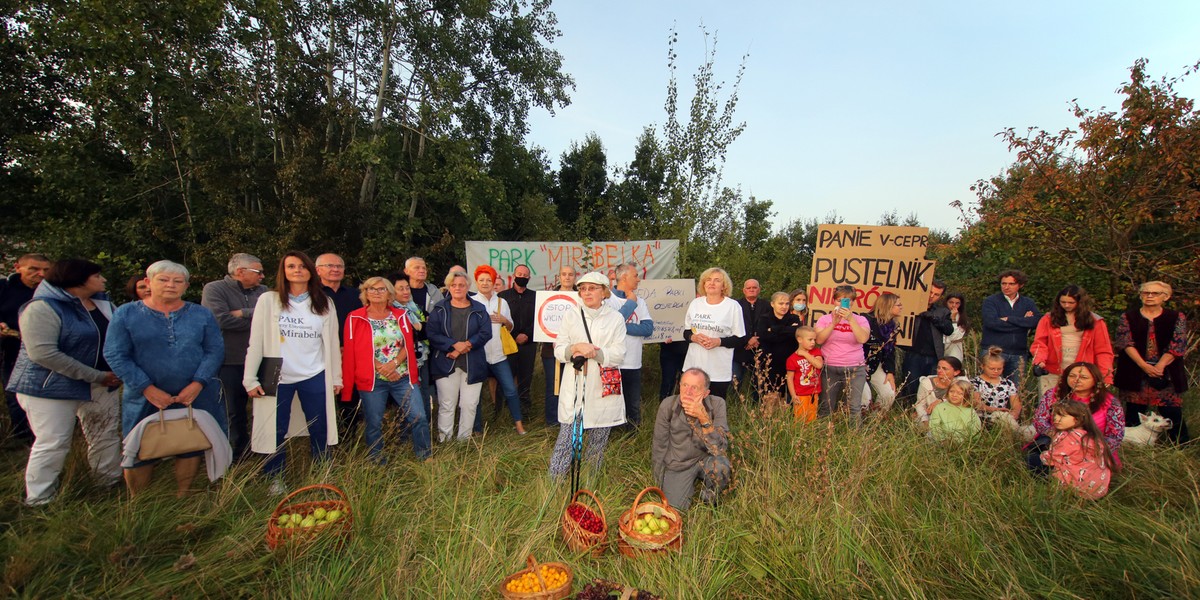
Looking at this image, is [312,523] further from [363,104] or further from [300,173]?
[363,104]

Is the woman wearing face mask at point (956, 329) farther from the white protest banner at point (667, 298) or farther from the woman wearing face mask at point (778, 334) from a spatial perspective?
the white protest banner at point (667, 298)

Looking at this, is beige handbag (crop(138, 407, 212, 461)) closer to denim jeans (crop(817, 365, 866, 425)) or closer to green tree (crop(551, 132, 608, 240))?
denim jeans (crop(817, 365, 866, 425))

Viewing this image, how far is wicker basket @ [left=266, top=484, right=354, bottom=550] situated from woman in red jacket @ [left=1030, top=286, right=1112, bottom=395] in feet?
20.0

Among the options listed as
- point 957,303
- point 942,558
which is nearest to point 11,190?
point 942,558

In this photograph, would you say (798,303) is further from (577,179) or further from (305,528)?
(577,179)

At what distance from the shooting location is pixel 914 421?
4457mm

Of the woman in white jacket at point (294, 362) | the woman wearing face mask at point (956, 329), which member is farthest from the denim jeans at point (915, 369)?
the woman in white jacket at point (294, 362)

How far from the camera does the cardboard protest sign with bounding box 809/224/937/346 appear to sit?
6.22 meters

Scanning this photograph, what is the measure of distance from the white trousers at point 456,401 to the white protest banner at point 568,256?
171 inches

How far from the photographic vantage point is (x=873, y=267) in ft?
21.3

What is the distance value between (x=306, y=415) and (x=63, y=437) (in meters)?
1.38

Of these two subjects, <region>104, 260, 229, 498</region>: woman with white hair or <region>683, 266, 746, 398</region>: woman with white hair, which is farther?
<region>683, 266, 746, 398</region>: woman with white hair

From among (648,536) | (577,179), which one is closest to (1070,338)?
(648,536)

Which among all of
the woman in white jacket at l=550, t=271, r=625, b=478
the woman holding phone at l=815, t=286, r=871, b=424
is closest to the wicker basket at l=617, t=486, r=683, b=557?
the woman in white jacket at l=550, t=271, r=625, b=478
